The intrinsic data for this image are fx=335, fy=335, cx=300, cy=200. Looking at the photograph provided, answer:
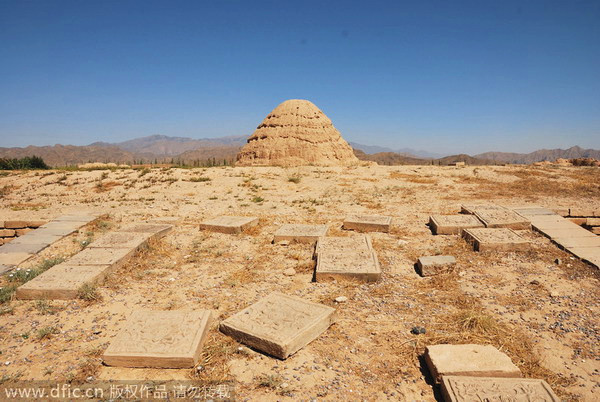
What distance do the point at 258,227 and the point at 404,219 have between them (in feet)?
10.1

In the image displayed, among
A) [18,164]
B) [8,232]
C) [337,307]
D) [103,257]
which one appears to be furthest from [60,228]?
[18,164]

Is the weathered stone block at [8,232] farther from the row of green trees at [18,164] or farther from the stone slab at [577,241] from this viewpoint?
the row of green trees at [18,164]

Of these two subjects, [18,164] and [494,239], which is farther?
[18,164]

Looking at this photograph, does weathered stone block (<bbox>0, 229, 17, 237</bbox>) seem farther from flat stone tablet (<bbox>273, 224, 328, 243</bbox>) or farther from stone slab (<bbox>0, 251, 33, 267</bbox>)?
flat stone tablet (<bbox>273, 224, 328, 243</bbox>)

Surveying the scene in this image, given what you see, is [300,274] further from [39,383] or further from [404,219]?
[404,219]

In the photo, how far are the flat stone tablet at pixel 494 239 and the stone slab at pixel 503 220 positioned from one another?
361mm

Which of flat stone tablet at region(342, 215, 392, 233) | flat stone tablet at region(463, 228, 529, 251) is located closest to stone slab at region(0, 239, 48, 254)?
flat stone tablet at region(342, 215, 392, 233)

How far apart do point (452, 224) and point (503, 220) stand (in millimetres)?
965

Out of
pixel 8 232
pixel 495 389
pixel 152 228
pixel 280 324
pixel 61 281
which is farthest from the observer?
pixel 8 232

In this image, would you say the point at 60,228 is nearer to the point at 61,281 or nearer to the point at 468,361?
the point at 61,281

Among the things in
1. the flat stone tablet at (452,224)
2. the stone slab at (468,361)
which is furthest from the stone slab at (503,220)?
the stone slab at (468,361)

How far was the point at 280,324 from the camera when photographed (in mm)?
2986

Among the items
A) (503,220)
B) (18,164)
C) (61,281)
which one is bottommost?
(61,281)

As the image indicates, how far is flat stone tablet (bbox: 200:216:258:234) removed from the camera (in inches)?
241
